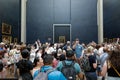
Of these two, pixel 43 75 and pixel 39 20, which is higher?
pixel 39 20

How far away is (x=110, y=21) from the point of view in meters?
24.1

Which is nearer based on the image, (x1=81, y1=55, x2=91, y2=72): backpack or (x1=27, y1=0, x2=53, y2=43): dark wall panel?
(x1=81, y1=55, x2=91, y2=72): backpack

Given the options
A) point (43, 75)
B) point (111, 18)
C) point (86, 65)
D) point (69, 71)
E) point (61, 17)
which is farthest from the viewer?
point (61, 17)

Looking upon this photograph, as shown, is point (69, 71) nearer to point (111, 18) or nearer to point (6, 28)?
point (6, 28)

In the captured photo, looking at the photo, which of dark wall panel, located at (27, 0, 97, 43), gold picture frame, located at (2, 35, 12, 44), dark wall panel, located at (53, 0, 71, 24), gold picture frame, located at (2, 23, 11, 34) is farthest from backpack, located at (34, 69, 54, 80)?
dark wall panel, located at (53, 0, 71, 24)

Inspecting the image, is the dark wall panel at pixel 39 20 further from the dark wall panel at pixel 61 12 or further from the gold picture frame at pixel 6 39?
the gold picture frame at pixel 6 39

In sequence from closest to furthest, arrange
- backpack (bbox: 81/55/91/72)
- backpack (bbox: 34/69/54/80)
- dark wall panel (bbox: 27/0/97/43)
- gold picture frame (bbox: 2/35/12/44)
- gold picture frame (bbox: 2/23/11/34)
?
backpack (bbox: 34/69/54/80)
backpack (bbox: 81/55/91/72)
gold picture frame (bbox: 2/35/12/44)
gold picture frame (bbox: 2/23/11/34)
dark wall panel (bbox: 27/0/97/43)

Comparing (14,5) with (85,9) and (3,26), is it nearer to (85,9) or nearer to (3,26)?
(3,26)

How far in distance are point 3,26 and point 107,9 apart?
33.5 ft

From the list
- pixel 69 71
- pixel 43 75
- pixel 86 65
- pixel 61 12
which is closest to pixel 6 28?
pixel 61 12

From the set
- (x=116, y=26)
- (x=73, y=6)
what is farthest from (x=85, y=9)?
(x=116, y=26)

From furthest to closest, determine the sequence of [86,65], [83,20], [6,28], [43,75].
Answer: [83,20] < [6,28] < [86,65] < [43,75]

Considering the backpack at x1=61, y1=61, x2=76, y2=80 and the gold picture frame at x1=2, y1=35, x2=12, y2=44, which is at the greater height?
the gold picture frame at x1=2, y1=35, x2=12, y2=44

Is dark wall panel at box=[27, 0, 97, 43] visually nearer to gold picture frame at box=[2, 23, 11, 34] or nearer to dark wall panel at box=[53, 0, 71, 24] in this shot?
dark wall panel at box=[53, 0, 71, 24]
